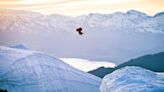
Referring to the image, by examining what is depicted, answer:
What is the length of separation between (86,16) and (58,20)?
14.2 m

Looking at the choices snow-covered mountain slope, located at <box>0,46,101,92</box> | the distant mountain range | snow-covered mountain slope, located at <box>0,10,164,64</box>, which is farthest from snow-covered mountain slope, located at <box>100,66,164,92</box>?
snow-covered mountain slope, located at <box>0,10,164,64</box>

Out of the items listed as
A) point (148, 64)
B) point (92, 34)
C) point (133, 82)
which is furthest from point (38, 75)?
point (92, 34)

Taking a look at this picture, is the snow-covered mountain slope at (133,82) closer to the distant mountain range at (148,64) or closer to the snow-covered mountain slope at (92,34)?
the distant mountain range at (148,64)

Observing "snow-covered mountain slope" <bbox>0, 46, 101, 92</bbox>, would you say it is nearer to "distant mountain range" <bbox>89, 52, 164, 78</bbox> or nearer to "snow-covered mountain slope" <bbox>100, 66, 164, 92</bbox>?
"snow-covered mountain slope" <bbox>100, 66, 164, 92</bbox>

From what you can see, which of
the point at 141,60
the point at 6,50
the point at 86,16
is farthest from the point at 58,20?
the point at 6,50

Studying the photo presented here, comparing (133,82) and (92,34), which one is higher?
(133,82)

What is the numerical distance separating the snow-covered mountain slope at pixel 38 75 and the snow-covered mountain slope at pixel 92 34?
86.4 meters

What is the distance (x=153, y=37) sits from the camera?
14738 centimetres

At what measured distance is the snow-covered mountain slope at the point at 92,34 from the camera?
390 ft

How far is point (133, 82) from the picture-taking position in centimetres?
836

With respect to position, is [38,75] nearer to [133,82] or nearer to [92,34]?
[133,82]

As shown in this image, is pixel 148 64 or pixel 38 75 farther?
pixel 148 64

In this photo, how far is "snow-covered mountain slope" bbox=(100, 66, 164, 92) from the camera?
772 cm

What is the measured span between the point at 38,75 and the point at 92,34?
144967 mm
